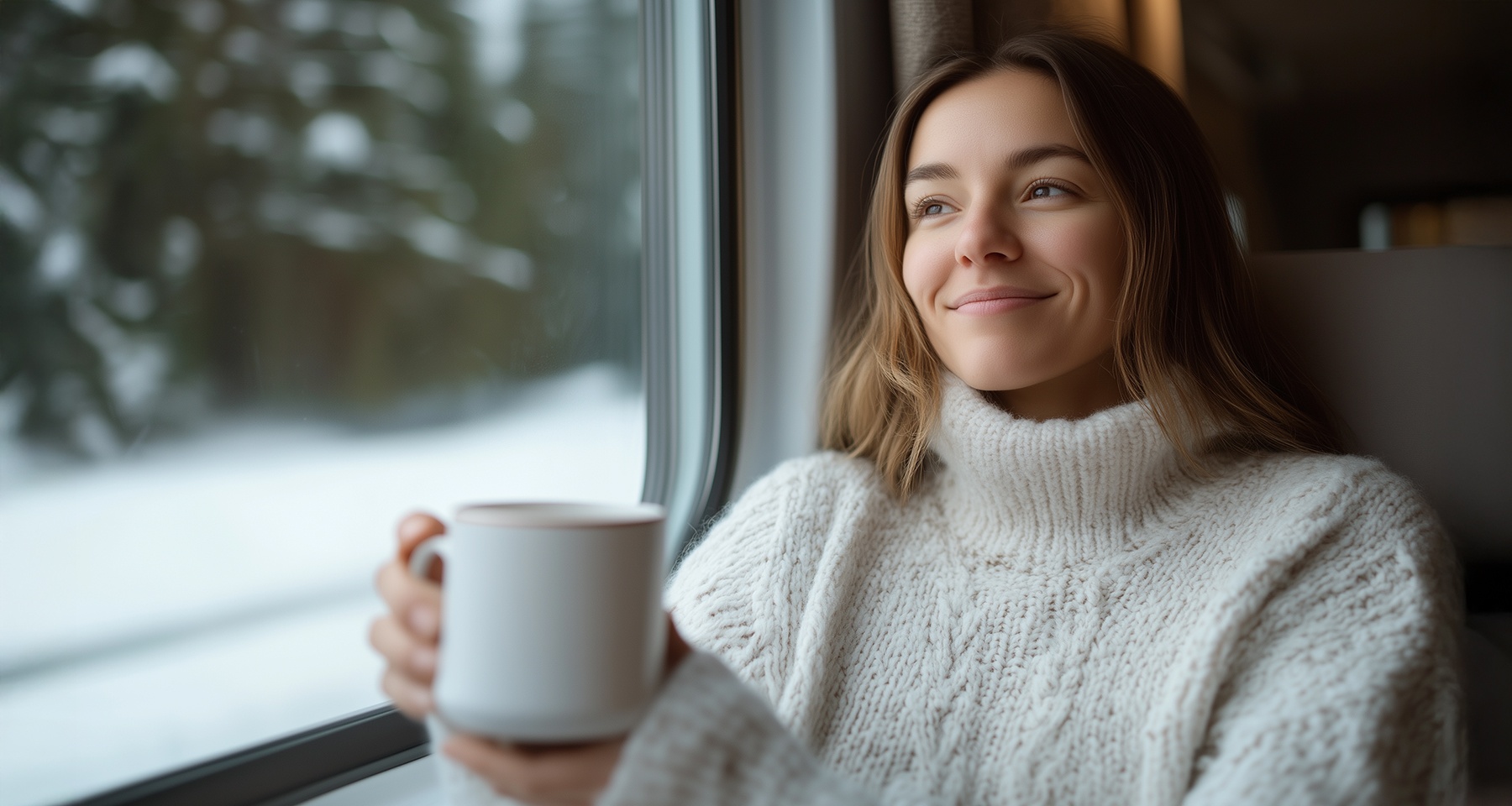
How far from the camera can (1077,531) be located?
90 centimetres

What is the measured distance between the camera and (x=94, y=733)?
0.75 metres

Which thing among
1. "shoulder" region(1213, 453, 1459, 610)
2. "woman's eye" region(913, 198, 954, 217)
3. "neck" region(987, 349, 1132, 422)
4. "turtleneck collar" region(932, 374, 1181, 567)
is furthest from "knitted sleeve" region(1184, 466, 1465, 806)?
"woman's eye" region(913, 198, 954, 217)

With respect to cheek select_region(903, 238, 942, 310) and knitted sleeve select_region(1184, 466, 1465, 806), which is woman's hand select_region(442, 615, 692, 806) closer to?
knitted sleeve select_region(1184, 466, 1465, 806)

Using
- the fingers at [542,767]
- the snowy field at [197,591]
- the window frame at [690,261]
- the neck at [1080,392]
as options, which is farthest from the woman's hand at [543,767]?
the window frame at [690,261]

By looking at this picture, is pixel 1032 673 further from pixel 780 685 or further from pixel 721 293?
pixel 721 293

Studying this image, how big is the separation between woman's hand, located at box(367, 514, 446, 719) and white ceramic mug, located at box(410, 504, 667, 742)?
46 millimetres

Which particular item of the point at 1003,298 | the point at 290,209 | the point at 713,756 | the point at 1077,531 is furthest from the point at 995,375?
the point at 290,209

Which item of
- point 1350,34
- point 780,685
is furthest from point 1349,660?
point 1350,34

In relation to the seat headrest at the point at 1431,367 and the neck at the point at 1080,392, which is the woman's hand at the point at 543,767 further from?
the seat headrest at the point at 1431,367

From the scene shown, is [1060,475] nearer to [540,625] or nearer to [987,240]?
[987,240]

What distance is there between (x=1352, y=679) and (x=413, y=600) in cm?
67

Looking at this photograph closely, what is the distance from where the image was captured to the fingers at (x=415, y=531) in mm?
560

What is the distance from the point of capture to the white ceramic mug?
0.45m

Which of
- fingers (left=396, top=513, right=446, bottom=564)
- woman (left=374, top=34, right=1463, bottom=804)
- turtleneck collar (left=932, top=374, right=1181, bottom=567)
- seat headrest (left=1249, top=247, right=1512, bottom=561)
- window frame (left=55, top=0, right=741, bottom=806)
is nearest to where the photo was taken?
fingers (left=396, top=513, right=446, bottom=564)
